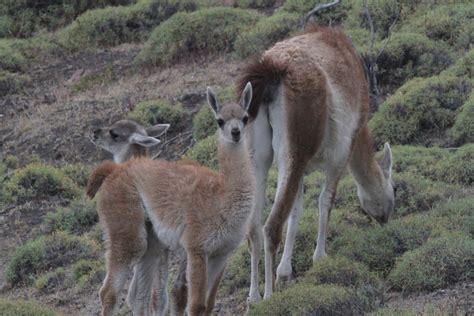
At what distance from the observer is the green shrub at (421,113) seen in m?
14.3

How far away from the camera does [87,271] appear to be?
12.1m

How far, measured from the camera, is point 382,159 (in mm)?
11648

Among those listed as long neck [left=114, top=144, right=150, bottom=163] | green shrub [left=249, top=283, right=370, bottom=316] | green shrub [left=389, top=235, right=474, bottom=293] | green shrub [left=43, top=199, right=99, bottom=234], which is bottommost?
green shrub [left=43, top=199, right=99, bottom=234]

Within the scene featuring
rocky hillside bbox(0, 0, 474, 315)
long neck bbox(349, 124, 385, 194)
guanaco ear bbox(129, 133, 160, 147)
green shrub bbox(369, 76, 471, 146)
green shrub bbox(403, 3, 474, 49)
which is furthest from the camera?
green shrub bbox(403, 3, 474, 49)

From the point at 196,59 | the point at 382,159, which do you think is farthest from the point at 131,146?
the point at 196,59

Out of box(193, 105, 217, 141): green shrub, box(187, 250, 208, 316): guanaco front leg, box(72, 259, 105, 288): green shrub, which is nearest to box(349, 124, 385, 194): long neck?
box(72, 259, 105, 288): green shrub

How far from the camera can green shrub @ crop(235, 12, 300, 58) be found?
18.8 meters

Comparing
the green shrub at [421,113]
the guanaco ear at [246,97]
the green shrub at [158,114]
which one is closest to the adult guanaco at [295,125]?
the guanaco ear at [246,97]

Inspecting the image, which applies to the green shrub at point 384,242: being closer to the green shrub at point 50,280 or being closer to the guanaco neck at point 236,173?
the guanaco neck at point 236,173

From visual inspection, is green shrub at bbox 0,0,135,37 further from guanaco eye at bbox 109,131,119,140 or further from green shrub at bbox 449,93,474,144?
guanaco eye at bbox 109,131,119,140

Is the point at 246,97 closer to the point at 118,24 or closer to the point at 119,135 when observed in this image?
the point at 119,135

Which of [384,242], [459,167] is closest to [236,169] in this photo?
[384,242]

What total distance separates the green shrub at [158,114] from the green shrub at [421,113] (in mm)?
3531

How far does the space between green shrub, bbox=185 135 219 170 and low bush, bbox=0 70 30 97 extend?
6475 mm
